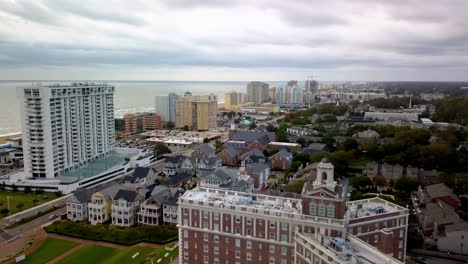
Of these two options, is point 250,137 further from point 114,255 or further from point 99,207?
point 114,255

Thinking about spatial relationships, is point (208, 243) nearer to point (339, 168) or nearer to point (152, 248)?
point (152, 248)

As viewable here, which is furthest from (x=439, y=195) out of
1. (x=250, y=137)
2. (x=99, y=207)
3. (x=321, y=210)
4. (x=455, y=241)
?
(x=250, y=137)

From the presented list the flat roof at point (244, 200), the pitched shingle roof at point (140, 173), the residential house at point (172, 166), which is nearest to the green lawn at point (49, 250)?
the flat roof at point (244, 200)

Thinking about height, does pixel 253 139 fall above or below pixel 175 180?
above

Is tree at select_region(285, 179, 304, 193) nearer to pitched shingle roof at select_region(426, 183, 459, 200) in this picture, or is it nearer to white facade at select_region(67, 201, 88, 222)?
pitched shingle roof at select_region(426, 183, 459, 200)

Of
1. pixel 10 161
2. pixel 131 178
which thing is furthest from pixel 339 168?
pixel 10 161

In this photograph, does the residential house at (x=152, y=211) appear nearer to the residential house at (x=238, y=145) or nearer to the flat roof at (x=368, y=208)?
the flat roof at (x=368, y=208)

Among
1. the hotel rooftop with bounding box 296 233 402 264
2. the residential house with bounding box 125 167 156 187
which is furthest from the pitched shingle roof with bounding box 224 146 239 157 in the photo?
the hotel rooftop with bounding box 296 233 402 264
